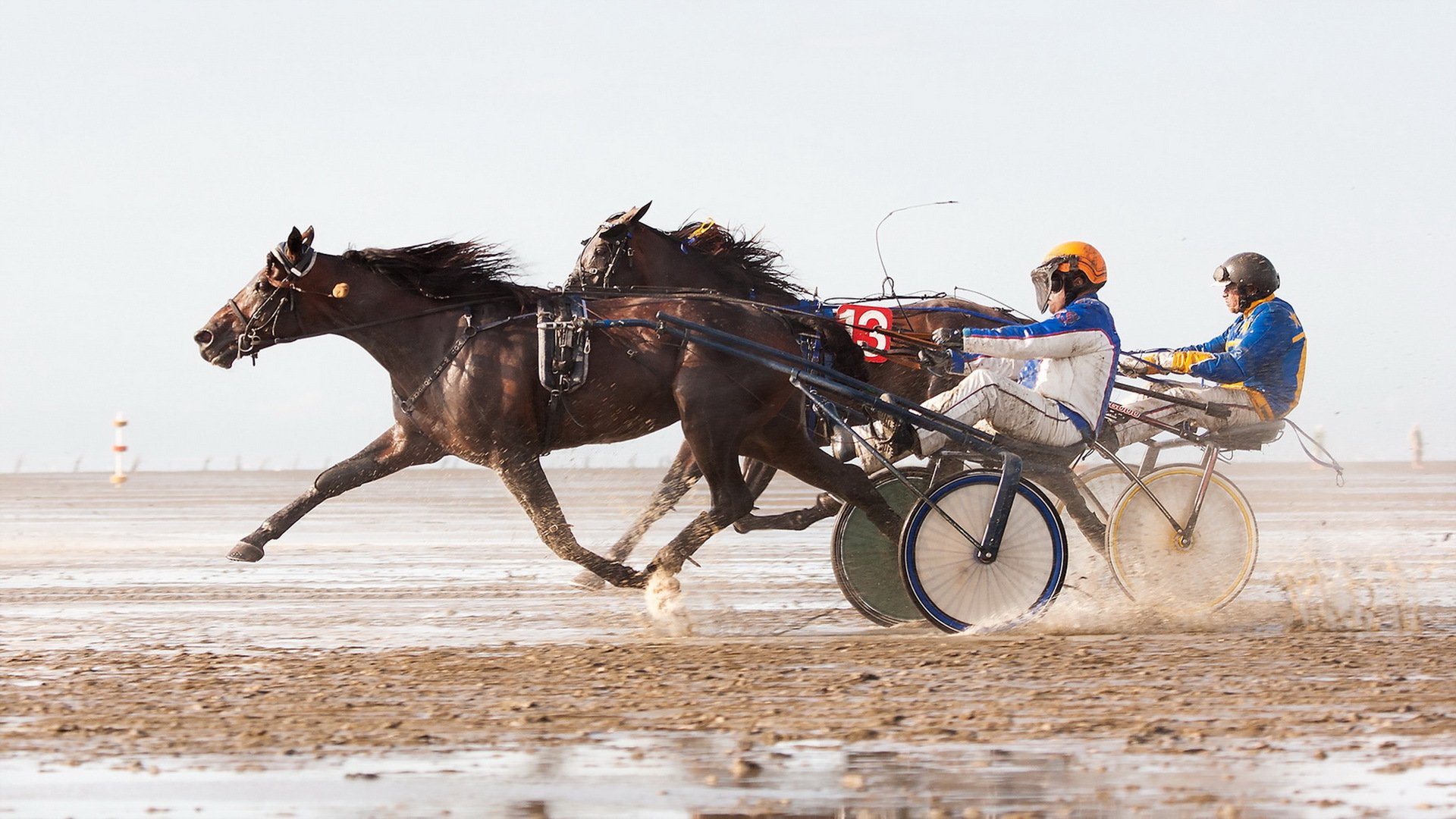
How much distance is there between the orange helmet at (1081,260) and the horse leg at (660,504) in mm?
2160

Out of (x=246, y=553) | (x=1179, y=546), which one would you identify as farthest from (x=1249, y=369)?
(x=246, y=553)

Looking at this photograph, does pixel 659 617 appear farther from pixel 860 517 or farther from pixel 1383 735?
pixel 1383 735

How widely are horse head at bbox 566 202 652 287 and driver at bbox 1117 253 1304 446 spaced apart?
2790 millimetres

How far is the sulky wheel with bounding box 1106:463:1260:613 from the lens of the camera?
8.48 meters

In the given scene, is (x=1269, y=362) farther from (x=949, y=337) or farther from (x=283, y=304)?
(x=283, y=304)

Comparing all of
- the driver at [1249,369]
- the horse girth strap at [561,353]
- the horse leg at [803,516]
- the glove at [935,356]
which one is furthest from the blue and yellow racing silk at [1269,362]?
the horse girth strap at [561,353]

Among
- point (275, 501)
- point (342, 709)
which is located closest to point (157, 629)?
point (342, 709)

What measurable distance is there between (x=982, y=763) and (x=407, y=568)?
761 centimetres

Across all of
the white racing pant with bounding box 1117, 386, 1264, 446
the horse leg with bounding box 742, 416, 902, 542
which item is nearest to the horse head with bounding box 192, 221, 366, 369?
the horse leg with bounding box 742, 416, 902, 542

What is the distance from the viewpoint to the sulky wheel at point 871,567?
8.41m

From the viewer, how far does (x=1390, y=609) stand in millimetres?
8789

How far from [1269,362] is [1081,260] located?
1.22 metres

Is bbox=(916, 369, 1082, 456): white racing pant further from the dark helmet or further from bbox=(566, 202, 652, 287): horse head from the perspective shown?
bbox=(566, 202, 652, 287): horse head

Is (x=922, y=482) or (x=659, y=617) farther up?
(x=922, y=482)
